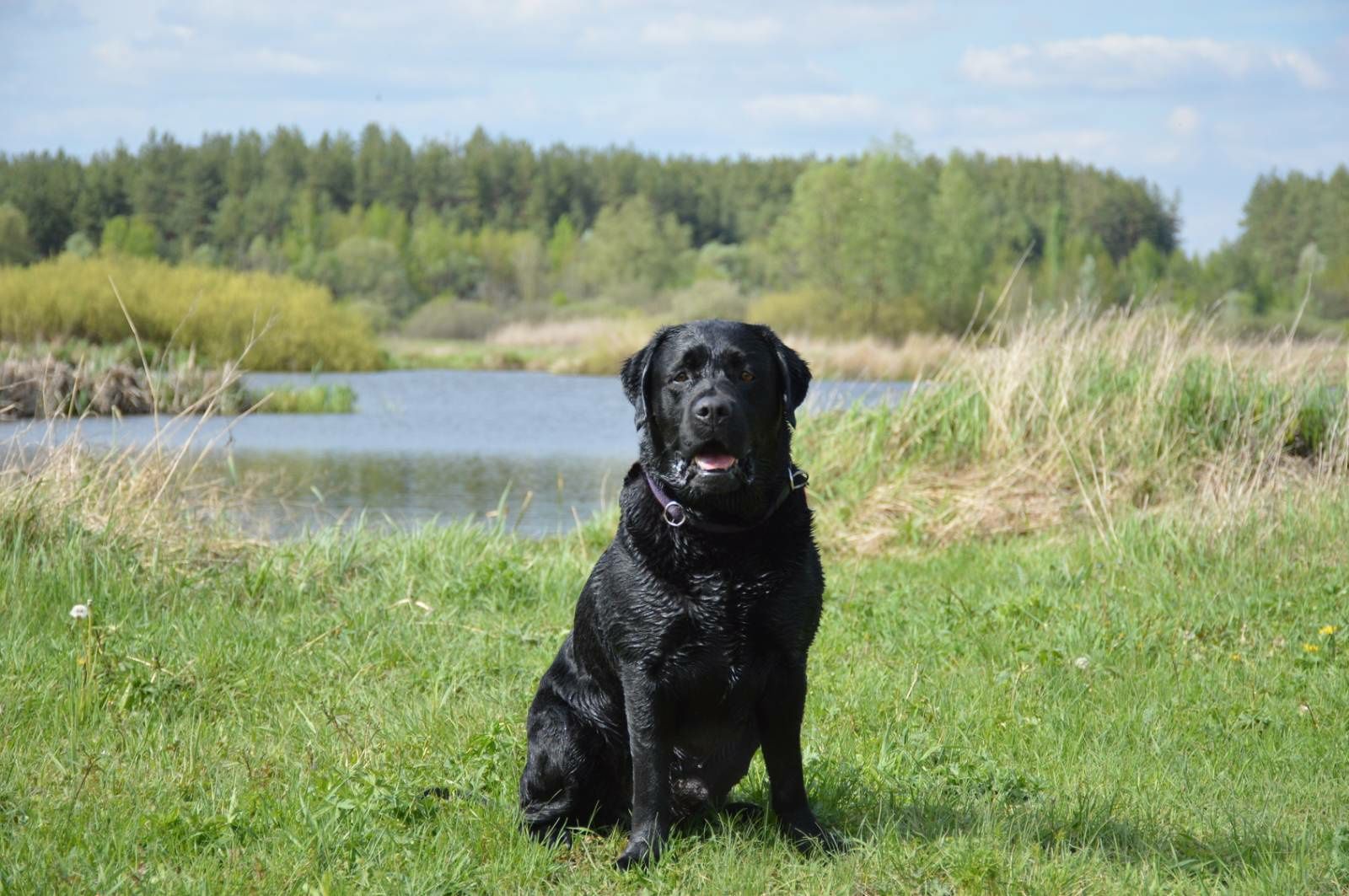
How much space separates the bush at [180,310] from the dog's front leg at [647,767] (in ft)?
71.6

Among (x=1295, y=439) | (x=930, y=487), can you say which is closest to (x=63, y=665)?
(x=930, y=487)

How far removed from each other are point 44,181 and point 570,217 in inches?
2268

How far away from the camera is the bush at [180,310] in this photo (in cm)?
2630

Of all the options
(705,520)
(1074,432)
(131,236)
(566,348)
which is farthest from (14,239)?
(705,520)

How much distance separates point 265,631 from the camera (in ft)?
18.1

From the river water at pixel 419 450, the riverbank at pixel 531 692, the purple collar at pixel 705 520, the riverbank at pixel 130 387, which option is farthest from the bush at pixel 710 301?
the purple collar at pixel 705 520

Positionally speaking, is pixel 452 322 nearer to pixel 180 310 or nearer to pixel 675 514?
pixel 180 310

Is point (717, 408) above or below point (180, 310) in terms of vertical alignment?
above

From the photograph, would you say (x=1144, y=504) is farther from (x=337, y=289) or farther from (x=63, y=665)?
(x=337, y=289)

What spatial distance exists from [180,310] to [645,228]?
4572cm

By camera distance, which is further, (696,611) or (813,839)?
(813,839)

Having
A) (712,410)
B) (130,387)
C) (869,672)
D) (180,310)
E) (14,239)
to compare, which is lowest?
(130,387)

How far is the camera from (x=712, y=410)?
2.89 m

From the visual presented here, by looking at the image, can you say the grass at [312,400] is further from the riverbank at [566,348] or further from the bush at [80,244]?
the bush at [80,244]
